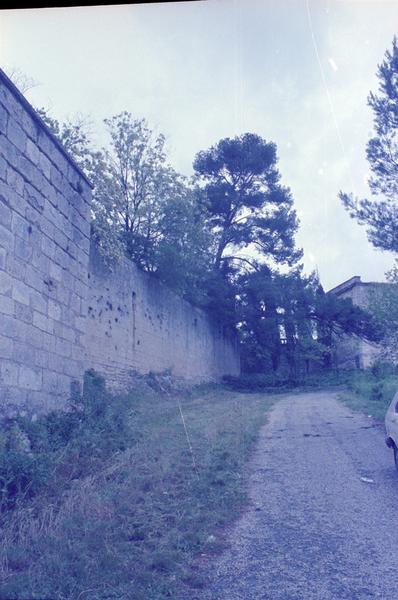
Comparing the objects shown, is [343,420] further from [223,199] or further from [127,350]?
[223,199]

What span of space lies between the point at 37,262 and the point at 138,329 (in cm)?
954

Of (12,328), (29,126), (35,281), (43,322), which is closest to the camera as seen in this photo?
(12,328)

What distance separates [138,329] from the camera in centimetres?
1636

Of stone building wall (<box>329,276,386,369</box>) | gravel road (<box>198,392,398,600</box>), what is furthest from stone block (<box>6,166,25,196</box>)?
stone building wall (<box>329,276,386,369</box>)

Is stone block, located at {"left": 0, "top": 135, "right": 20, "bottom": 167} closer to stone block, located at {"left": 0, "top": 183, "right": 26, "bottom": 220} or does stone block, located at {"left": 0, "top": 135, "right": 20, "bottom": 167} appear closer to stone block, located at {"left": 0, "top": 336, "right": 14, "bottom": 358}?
stone block, located at {"left": 0, "top": 183, "right": 26, "bottom": 220}

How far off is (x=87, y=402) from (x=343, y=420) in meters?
6.70

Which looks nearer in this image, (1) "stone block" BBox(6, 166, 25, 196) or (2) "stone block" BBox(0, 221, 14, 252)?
(2) "stone block" BBox(0, 221, 14, 252)

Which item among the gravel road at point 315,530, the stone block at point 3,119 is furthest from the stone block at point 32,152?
the gravel road at point 315,530

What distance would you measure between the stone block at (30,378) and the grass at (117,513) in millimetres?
516

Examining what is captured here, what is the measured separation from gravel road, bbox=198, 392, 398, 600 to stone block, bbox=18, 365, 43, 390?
9.63 feet

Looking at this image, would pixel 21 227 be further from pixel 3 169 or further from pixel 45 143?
pixel 45 143

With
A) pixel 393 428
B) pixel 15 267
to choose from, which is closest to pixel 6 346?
pixel 15 267

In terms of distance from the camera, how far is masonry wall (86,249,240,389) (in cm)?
1329

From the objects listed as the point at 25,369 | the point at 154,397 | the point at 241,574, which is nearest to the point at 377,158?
the point at 154,397
